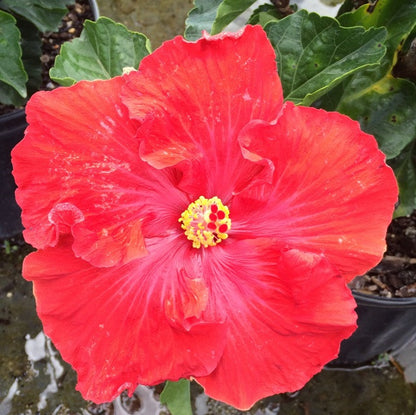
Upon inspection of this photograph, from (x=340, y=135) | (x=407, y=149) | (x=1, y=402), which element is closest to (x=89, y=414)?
(x=1, y=402)

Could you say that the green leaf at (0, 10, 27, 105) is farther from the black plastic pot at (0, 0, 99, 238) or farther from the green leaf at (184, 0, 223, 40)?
the green leaf at (184, 0, 223, 40)

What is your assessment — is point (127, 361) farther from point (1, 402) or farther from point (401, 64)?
point (1, 402)

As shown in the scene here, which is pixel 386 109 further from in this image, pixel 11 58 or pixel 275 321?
pixel 11 58

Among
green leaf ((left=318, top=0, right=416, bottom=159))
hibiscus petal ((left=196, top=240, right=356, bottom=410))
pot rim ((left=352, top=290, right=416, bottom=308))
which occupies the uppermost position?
green leaf ((left=318, top=0, right=416, bottom=159))

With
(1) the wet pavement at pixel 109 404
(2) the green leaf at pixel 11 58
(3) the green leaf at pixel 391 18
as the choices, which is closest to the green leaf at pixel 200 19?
(3) the green leaf at pixel 391 18

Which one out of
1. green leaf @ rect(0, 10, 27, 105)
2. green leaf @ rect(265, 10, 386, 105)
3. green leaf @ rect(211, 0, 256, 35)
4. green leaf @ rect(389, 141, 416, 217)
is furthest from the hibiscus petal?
green leaf @ rect(0, 10, 27, 105)

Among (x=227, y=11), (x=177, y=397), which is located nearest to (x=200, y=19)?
(x=227, y=11)
